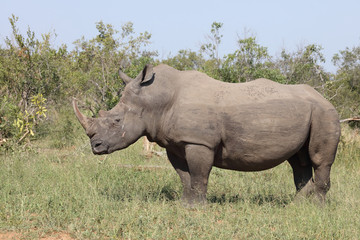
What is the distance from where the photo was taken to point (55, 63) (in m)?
11.9

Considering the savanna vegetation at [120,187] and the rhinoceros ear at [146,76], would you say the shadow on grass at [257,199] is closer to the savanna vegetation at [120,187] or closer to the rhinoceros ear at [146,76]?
the savanna vegetation at [120,187]

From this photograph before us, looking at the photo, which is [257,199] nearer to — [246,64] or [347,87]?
[246,64]

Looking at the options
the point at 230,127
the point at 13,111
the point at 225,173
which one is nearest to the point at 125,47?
the point at 13,111

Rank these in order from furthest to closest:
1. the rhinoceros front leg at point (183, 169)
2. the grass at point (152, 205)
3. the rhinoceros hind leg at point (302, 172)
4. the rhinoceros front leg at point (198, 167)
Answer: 1. the rhinoceros hind leg at point (302, 172)
2. the rhinoceros front leg at point (183, 169)
3. the rhinoceros front leg at point (198, 167)
4. the grass at point (152, 205)

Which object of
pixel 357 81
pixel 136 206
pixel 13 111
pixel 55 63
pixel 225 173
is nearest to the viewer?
pixel 136 206

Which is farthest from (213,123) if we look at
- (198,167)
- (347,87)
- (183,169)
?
(347,87)

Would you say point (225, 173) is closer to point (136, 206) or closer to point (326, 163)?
point (326, 163)

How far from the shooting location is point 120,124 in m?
5.90

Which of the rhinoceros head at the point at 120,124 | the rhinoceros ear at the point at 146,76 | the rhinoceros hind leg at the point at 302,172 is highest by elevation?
the rhinoceros ear at the point at 146,76

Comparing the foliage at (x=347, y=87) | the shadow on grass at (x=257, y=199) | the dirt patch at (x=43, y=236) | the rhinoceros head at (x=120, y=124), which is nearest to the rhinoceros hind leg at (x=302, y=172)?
the shadow on grass at (x=257, y=199)

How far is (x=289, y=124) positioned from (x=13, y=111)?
6.07m

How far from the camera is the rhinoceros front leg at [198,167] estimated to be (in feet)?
18.6

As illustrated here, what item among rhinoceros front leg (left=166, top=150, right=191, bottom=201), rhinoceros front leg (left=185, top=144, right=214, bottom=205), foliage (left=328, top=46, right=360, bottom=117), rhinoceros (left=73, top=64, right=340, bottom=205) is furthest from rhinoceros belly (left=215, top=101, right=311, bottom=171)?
foliage (left=328, top=46, right=360, bottom=117)

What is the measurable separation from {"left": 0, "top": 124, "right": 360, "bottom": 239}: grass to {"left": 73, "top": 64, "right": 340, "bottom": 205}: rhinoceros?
0.55 m
